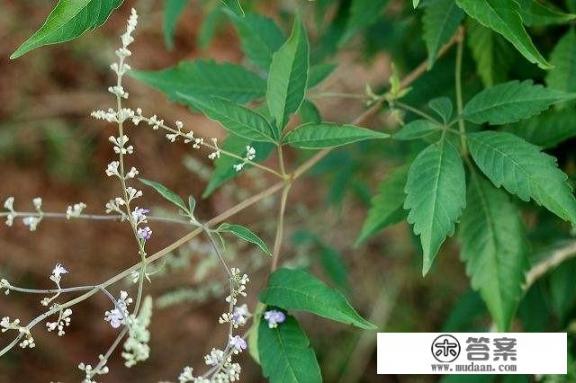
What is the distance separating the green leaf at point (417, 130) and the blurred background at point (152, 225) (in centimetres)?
172

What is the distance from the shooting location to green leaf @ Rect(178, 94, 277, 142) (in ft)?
4.07

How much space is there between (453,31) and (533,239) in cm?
85

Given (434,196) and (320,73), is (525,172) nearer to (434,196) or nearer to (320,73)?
(434,196)

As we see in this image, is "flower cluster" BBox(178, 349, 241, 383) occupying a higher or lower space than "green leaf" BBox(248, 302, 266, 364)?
lower

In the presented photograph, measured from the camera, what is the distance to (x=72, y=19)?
3.68 feet

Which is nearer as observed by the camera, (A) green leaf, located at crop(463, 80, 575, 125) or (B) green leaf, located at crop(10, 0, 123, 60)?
(B) green leaf, located at crop(10, 0, 123, 60)

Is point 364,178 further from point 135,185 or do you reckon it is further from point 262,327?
point 262,327

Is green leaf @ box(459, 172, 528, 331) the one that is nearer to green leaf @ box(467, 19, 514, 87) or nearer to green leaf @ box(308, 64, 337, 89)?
green leaf @ box(467, 19, 514, 87)

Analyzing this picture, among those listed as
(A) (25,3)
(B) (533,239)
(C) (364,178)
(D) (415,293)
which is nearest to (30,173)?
(A) (25,3)

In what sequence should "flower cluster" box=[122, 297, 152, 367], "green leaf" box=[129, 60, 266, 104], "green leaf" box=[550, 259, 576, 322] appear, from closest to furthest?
"flower cluster" box=[122, 297, 152, 367] → "green leaf" box=[129, 60, 266, 104] → "green leaf" box=[550, 259, 576, 322]

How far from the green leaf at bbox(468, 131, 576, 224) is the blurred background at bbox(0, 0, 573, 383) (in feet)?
5.94

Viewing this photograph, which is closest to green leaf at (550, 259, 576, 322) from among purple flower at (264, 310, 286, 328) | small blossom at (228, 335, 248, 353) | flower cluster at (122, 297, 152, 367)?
purple flower at (264, 310, 286, 328)

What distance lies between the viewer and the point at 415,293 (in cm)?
346

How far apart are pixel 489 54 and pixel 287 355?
87cm
